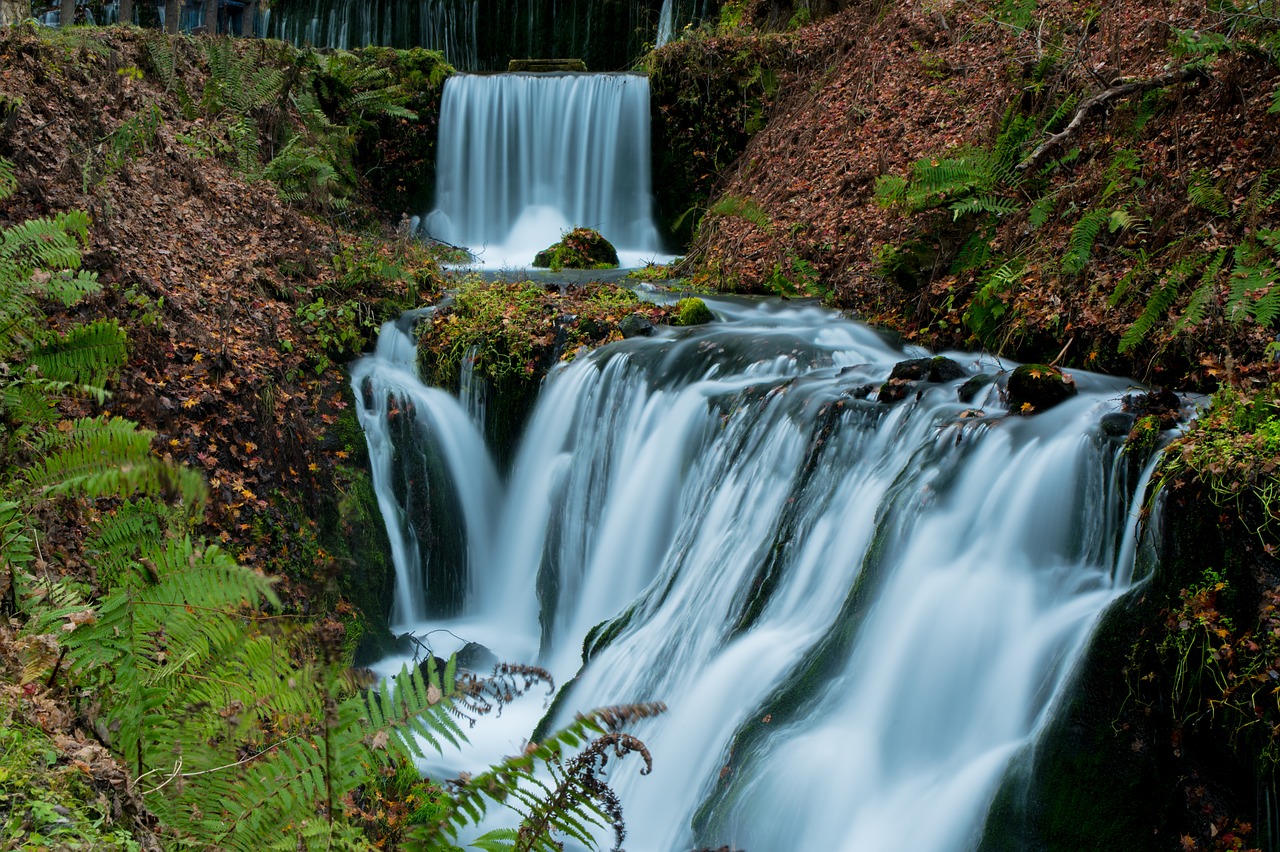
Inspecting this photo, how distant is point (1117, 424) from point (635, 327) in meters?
5.14

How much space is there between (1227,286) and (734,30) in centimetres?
1252

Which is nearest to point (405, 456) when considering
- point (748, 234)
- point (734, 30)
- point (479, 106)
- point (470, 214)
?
point (748, 234)

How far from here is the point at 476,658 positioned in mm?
7820

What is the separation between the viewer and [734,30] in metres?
17.0

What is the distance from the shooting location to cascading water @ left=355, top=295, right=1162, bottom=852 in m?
4.54

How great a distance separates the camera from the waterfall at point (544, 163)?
16.0 m

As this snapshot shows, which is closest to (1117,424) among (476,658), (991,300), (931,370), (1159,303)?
(1159,303)

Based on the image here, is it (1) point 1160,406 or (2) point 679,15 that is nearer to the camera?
(1) point 1160,406

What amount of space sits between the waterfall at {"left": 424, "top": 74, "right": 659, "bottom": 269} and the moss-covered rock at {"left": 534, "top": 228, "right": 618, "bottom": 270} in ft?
4.99

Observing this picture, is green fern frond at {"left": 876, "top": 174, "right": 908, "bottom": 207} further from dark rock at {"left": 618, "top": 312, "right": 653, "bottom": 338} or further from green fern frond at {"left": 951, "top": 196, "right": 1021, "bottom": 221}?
dark rock at {"left": 618, "top": 312, "right": 653, "bottom": 338}

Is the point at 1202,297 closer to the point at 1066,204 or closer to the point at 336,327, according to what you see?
the point at 1066,204

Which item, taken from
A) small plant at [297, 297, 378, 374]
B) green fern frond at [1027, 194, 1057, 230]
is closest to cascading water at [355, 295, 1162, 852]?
small plant at [297, 297, 378, 374]

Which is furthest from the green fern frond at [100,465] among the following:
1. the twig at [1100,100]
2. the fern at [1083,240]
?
the twig at [1100,100]

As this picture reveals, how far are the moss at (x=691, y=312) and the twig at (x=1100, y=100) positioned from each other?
317 centimetres
